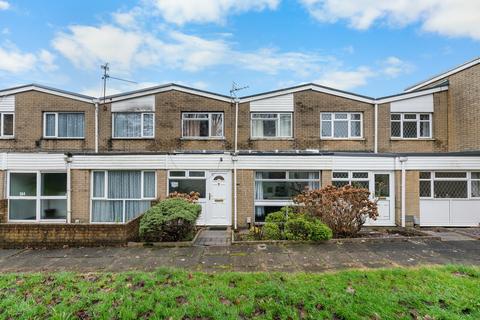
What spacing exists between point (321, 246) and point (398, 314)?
12.6 ft

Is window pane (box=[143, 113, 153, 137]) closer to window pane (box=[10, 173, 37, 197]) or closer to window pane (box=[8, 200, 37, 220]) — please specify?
window pane (box=[10, 173, 37, 197])

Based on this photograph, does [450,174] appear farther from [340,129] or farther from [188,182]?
[188,182]

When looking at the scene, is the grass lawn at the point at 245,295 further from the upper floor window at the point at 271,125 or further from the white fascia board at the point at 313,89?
the white fascia board at the point at 313,89

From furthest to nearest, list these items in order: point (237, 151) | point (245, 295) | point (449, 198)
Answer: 1. point (237, 151)
2. point (449, 198)
3. point (245, 295)

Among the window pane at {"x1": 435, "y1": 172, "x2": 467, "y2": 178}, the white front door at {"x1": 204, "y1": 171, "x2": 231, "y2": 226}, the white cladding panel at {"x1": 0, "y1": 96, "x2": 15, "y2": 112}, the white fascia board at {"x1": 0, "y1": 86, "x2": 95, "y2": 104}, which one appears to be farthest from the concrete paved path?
the white cladding panel at {"x1": 0, "y1": 96, "x2": 15, "y2": 112}

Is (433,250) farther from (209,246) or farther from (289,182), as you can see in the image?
(209,246)

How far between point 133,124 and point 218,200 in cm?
586

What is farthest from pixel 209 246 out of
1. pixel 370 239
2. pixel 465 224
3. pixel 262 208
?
pixel 465 224

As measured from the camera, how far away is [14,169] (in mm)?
11219

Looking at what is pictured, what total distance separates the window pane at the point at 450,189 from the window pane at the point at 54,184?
1512cm

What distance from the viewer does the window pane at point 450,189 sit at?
11070mm

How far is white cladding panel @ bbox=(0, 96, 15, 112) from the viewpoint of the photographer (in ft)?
43.4

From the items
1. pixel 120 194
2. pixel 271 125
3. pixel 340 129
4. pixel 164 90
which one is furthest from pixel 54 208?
pixel 340 129

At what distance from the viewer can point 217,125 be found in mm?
13359
